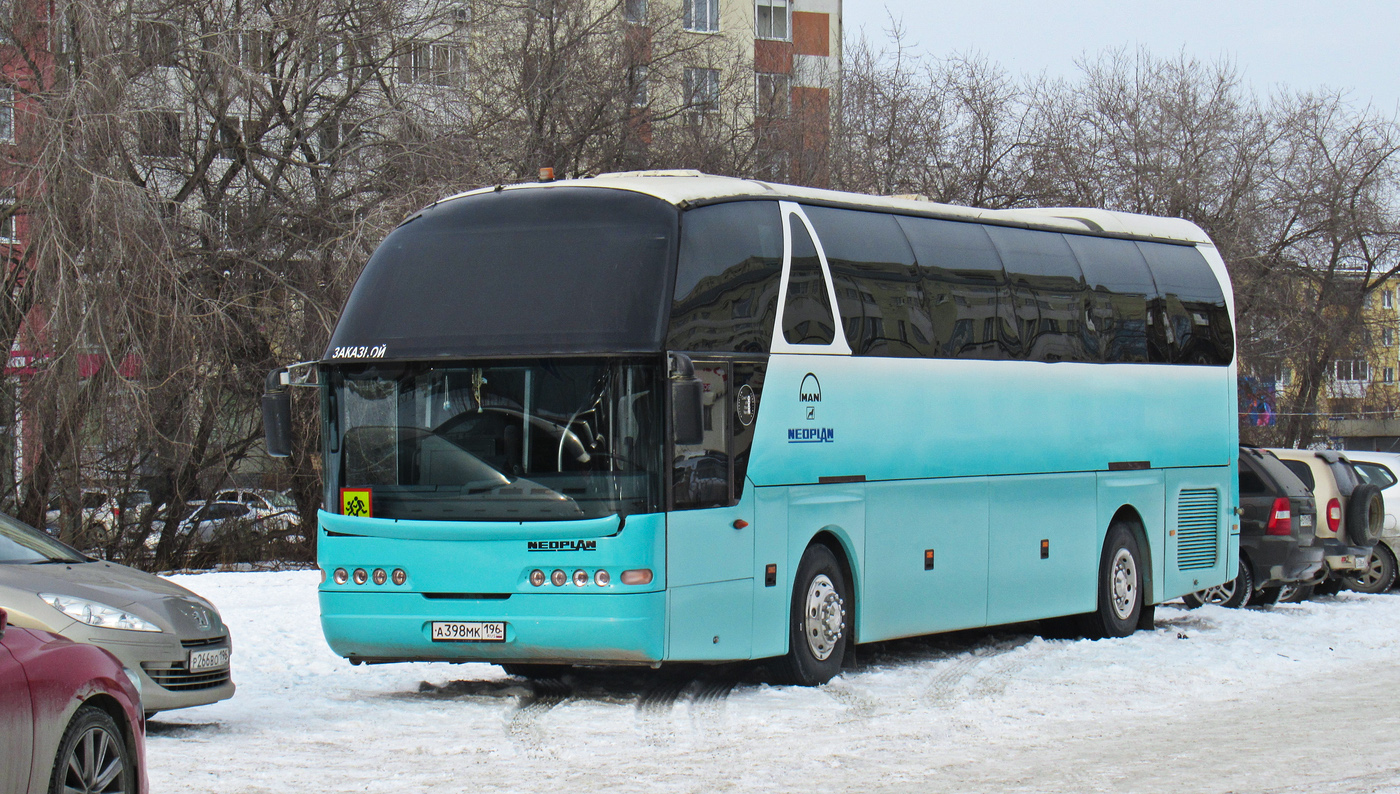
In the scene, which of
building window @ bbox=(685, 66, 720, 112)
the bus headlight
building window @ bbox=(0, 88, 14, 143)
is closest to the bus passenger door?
the bus headlight

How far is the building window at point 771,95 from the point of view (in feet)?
120

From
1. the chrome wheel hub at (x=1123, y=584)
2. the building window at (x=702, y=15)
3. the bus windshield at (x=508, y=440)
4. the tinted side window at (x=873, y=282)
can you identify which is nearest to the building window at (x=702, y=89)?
the building window at (x=702, y=15)

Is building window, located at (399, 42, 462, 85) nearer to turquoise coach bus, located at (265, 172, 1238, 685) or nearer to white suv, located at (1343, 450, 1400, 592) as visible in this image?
turquoise coach bus, located at (265, 172, 1238, 685)

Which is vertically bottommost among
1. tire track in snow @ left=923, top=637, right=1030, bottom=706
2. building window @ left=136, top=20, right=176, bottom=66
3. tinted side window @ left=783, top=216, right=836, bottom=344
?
tire track in snow @ left=923, top=637, right=1030, bottom=706

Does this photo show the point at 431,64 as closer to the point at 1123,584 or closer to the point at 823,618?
the point at 1123,584

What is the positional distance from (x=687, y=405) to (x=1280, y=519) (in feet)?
36.0

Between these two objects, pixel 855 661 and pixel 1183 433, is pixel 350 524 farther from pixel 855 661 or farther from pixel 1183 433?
pixel 1183 433

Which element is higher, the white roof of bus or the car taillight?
the white roof of bus

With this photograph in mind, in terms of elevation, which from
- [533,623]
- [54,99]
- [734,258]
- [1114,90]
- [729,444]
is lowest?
[533,623]

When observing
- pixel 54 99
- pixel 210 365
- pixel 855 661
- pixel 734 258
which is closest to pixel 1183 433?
pixel 855 661

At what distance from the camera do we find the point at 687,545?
36.9ft

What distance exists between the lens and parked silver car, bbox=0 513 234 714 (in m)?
9.25

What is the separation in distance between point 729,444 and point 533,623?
180cm

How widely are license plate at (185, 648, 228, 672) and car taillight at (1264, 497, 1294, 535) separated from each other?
13.0 metres
